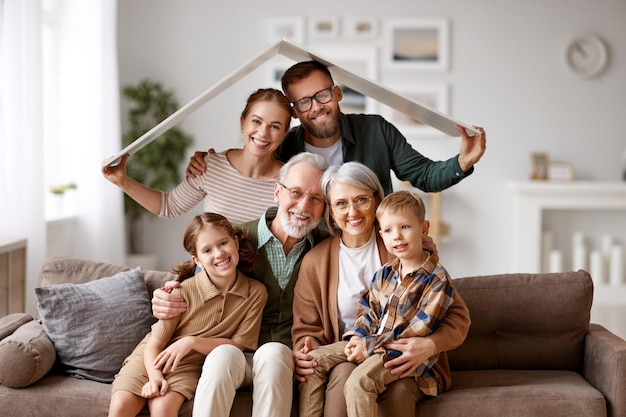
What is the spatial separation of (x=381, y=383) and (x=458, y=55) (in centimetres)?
516

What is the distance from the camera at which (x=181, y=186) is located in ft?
10.3

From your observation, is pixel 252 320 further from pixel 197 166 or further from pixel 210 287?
pixel 197 166

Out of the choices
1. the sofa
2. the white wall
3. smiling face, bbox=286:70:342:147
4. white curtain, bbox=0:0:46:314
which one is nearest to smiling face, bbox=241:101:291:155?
smiling face, bbox=286:70:342:147

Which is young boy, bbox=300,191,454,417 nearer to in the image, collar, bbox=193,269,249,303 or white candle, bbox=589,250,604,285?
collar, bbox=193,269,249,303

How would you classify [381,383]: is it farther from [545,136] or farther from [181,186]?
[545,136]

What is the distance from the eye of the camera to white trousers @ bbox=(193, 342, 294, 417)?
7.57ft

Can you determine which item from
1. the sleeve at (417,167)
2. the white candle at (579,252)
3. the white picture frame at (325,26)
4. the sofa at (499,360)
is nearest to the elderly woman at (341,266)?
the sofa at (499,360)

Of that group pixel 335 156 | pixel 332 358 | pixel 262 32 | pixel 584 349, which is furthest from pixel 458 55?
pixel 332 358

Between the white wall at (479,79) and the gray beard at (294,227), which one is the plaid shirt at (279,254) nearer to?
the gray beard at (294,227)

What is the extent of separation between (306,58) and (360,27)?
4013mm

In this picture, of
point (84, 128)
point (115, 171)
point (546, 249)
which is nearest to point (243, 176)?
point (115, 171)

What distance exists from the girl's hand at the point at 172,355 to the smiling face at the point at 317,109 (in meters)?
1.06

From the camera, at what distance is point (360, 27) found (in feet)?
22.7

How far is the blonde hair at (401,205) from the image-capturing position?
2.49m
